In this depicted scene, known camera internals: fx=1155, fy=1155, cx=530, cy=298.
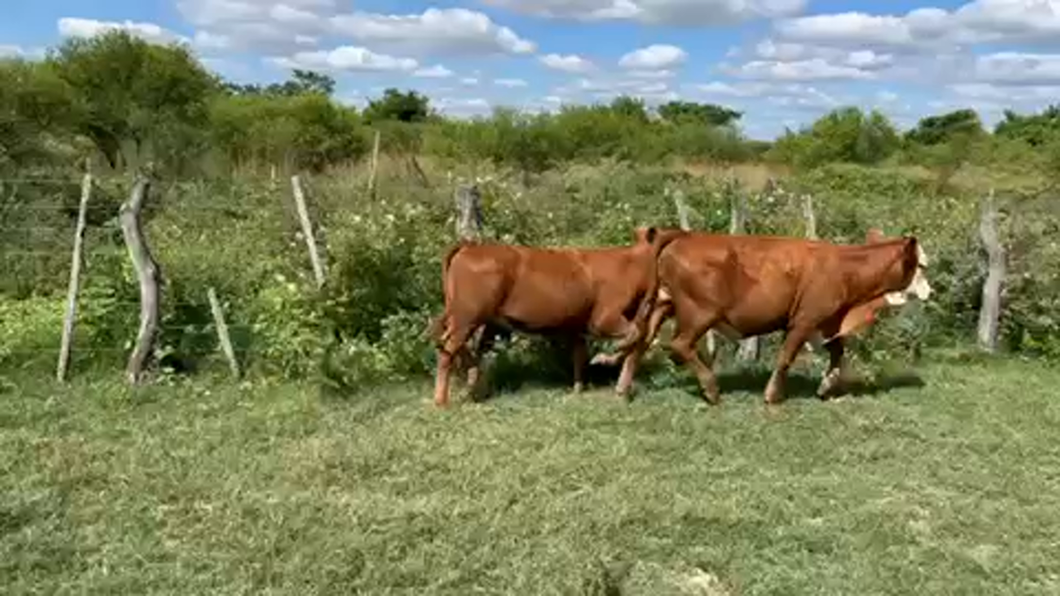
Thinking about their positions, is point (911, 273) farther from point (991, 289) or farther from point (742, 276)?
point (991, 289)

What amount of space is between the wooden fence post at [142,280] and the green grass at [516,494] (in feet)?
1.38

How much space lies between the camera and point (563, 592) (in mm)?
4922

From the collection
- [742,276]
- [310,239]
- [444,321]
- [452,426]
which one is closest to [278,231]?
[310,239]

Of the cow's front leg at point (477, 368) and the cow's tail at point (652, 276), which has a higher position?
the cow's tail at point (652, 276)

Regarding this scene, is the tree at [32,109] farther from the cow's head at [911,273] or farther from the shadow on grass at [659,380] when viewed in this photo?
the cow's head at [911,273]

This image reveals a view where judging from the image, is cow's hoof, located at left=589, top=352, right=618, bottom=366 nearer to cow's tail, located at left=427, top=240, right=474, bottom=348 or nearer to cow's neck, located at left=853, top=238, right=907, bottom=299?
cow's tail, located at left=427, top=240, right=474, bottom=348

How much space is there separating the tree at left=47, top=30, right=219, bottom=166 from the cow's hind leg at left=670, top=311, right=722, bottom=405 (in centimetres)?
1761

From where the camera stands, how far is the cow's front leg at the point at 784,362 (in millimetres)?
8233

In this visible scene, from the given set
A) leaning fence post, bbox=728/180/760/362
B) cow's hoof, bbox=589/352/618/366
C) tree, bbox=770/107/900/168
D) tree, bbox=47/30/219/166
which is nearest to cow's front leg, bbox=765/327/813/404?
leaning fence post, bbox=728/180/760/362

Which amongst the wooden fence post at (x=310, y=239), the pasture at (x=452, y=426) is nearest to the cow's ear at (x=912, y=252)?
the pasture at (x=452, y=426)

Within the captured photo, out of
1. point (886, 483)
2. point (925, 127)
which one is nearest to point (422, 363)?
point (886, 483)

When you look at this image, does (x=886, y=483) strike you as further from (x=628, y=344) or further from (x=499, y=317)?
(x=499, y=317)

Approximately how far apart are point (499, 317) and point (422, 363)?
851 millimetres

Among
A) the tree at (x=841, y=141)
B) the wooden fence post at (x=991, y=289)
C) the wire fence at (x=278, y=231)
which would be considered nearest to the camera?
the wire fence at (x=278, y=231)
